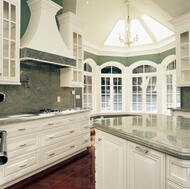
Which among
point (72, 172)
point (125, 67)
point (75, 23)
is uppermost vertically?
point (75, 23)

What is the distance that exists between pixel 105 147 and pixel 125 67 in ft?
18.8

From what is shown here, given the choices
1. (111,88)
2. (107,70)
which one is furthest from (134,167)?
(107,70)

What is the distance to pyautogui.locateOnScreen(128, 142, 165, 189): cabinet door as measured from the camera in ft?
4.31

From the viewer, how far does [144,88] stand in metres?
7.18

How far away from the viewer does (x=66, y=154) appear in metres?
3.57

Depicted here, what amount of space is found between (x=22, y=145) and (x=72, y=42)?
265cm

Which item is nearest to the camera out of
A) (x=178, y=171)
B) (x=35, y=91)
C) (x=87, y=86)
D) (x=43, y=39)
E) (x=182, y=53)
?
(x=178, y=171)

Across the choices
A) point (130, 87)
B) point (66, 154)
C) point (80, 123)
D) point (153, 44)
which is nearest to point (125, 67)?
point (130, 87)

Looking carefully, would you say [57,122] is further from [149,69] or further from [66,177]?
[149,69]

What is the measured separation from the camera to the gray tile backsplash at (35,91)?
3266mm

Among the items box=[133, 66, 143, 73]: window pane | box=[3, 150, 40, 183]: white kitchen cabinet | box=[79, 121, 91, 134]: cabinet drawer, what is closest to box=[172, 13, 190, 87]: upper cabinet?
box=[79, 121, 91, 134]: cabinet drawer

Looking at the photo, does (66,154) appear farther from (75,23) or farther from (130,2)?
(130,2)

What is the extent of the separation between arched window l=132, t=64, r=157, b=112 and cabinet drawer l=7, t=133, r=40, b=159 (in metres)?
5.10

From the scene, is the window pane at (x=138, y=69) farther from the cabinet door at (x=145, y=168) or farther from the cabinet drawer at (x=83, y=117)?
the cabinet door at (x=145, y=168)
